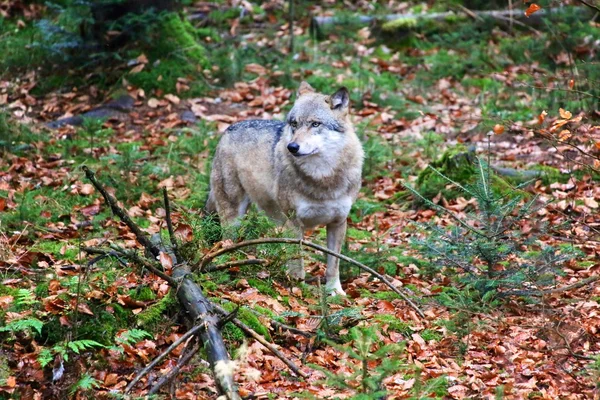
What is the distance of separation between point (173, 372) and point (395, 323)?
227 centimetres

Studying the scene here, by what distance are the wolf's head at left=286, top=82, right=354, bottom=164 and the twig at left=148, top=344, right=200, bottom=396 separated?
3095 mm

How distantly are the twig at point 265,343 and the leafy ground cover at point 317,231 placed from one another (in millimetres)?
197

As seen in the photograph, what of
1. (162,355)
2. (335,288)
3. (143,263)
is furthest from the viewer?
(335,288)

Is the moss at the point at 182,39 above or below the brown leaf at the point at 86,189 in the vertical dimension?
above

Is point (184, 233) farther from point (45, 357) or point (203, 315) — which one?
point (45, 357)

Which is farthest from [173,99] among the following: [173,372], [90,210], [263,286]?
[173,372]

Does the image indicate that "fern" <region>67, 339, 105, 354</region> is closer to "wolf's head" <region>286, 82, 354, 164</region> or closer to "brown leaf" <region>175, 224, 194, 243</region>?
"brown leaf" <region>175, 224, 194, 243</region>

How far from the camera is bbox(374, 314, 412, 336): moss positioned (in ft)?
20.7

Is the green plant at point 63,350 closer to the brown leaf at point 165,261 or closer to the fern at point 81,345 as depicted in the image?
the fern at point 81,345

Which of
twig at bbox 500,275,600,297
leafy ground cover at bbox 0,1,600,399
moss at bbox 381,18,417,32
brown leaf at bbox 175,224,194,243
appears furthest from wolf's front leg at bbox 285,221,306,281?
moss at bbox 381,18,417,32

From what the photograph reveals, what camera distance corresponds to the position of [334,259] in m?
7.64

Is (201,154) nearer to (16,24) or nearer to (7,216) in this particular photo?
(7,216)

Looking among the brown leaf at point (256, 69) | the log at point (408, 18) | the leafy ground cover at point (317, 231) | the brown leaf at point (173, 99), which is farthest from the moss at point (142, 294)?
the log at point (408, 18)

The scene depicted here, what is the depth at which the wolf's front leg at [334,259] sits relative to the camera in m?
7.64
